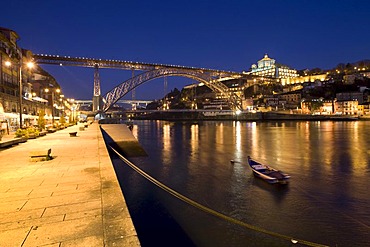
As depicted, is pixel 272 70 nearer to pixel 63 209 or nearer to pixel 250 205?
pixel 250 205

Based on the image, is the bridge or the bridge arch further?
the bridge arch

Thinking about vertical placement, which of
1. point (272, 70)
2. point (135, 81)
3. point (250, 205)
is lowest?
point (250, 205)

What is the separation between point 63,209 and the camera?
3891mm

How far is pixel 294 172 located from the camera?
43.5 ft

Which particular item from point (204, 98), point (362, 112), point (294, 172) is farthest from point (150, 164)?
point (204, 98)

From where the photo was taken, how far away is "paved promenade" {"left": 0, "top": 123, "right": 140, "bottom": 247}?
296 cm

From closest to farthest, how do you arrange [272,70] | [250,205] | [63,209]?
1. [63,209]
2. [250,205]
3. [272,70]

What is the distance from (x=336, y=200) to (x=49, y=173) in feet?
29.0

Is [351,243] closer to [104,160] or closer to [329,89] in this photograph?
[104,160]

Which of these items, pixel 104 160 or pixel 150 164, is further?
pixel 150 164

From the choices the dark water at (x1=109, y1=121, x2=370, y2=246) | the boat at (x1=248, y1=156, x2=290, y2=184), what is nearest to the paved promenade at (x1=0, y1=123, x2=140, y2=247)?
the dark water at (x1=109, y1=121, x2=370, y2=246)

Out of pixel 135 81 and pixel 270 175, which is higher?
pixel 135 81

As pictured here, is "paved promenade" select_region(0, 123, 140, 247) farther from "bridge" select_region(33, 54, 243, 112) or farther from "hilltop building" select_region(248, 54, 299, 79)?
"hilltop building" select_region(248, 54, 299, 79)

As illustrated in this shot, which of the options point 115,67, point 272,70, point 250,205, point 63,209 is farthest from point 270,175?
point 272,70
